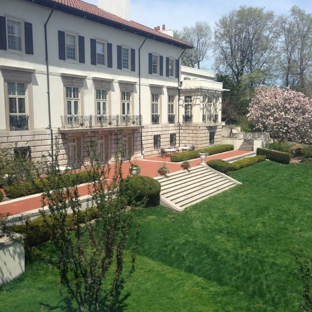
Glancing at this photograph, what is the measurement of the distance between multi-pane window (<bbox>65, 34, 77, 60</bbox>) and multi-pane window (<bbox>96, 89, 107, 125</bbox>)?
327 cm

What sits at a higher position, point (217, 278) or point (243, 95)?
point (243, 95)

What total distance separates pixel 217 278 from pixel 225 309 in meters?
1.93

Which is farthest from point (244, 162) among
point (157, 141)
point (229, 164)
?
point (157, 141)

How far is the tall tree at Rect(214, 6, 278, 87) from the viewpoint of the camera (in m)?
52.5

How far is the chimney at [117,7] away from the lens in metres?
30.5

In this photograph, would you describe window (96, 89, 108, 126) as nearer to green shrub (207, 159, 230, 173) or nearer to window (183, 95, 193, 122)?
green shrub (207, 159, 230, 173)

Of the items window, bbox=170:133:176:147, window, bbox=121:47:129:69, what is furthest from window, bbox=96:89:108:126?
window, bbox=170:133:176:147

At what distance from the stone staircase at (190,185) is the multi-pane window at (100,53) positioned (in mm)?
10308

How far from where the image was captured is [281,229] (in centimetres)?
1675

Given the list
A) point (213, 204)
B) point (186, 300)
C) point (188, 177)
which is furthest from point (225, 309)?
point (188, 177)

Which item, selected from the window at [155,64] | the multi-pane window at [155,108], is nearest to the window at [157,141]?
the multi-pane window at [155,108]

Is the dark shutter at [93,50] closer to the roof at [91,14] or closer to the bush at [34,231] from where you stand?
the roof at [91,14]

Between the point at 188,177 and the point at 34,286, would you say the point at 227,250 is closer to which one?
the point at 34,286

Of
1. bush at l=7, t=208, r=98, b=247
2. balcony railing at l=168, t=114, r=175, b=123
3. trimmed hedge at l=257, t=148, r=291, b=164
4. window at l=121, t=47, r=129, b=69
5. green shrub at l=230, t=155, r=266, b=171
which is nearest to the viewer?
bush at l=7, t=208, r=98, b=247
